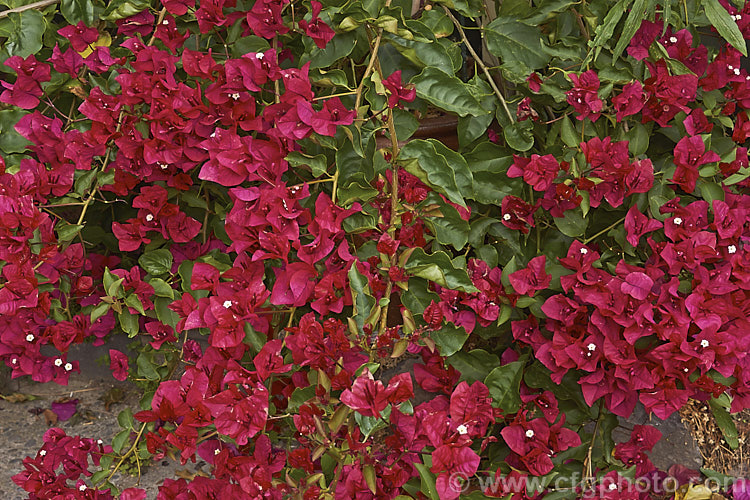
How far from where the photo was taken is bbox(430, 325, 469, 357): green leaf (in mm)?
1004

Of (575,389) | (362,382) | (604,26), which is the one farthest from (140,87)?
(575,389)

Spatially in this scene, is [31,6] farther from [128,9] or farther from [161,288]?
[161,288]

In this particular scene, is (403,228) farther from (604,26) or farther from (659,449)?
(659,449)

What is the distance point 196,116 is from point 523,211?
0.53 metres

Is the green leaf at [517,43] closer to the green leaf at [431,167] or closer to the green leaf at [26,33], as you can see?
the green leaf at [431,167]

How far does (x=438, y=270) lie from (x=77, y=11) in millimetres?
774

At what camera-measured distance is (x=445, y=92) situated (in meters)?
0.98

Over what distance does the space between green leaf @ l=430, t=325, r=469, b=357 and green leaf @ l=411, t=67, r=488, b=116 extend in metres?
0.32

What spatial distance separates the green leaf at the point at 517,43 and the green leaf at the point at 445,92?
0.21 metres

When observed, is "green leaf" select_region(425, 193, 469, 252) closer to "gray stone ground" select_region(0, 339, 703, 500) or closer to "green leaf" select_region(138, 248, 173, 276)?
"green leaf" select_region(138, 248, 173, 276)

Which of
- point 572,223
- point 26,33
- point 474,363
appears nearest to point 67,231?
point 26,33

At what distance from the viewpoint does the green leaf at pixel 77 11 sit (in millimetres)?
1140

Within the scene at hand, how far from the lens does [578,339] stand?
1.06 metres

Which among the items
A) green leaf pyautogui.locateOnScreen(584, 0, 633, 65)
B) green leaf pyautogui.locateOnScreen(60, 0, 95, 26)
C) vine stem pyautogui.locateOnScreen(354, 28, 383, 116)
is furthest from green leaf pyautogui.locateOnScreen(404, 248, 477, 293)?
green leaf pyautogui.locateOnScreen(60, 0, 95, 26)
